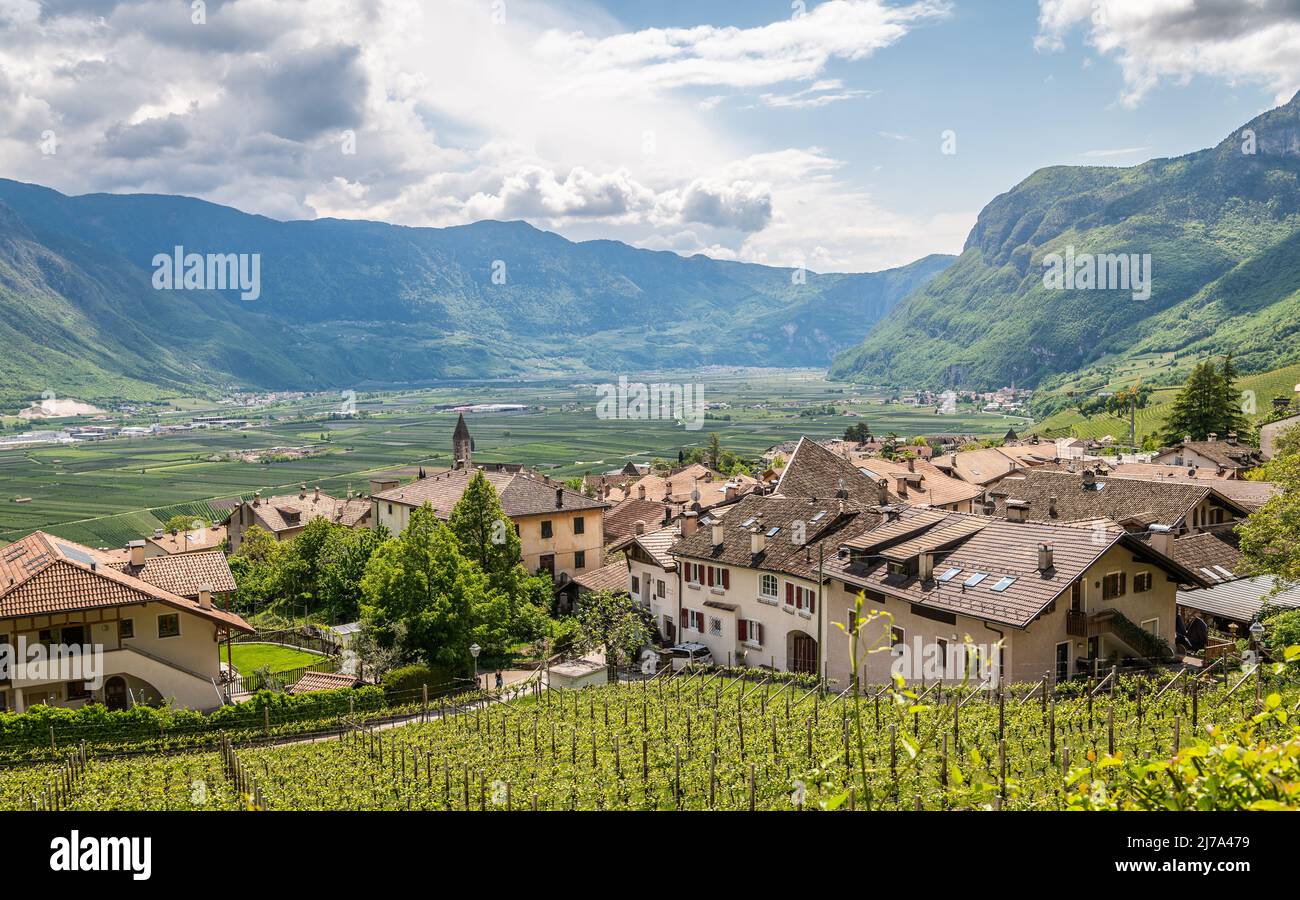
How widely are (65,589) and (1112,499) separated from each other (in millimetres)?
48715

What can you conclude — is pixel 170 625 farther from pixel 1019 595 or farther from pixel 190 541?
pixel 190 541

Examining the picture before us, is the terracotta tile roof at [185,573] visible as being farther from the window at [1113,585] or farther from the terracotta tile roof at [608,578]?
the window at [1113,585]

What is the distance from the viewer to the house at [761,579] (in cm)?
3684

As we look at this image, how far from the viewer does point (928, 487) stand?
67.4 meters

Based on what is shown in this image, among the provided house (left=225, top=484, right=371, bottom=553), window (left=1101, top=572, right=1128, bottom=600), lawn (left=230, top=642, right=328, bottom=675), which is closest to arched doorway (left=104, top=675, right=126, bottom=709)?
lawn (left=230, top=642, right=328, bottom=675)

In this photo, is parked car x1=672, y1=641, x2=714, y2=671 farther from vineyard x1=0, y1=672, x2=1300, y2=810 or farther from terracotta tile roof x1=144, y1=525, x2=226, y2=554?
terracotta tile roof x1=144, y1=525, x2=226, y2=554

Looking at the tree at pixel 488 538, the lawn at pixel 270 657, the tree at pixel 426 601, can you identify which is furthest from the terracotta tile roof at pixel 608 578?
the lawn at pixel 270 657

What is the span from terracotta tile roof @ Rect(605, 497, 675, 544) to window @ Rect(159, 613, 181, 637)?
31306mm

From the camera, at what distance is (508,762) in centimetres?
2198

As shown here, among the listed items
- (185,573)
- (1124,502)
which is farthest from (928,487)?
(185,573)

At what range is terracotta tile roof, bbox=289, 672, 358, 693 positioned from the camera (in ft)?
117

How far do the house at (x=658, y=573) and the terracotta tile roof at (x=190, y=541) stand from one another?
125 feet
